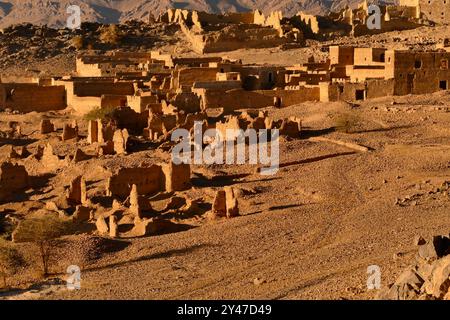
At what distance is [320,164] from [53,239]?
6.68 metres

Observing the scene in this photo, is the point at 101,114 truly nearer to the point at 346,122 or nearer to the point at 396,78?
the point at 346,122

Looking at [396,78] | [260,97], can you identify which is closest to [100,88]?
[260,97]

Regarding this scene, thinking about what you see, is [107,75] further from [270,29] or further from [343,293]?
[343,293]

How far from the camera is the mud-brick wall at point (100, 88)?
32469 mm

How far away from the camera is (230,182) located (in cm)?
2112

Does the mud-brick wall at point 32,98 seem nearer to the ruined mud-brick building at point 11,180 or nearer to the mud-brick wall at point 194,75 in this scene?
the mud-brick wall at point 194,75

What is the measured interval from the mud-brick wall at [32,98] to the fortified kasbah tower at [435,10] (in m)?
22.3

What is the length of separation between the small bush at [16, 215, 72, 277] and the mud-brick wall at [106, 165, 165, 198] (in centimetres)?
300

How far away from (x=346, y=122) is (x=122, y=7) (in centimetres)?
9148

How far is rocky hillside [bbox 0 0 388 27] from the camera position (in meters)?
102

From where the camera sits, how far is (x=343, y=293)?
1255 centimetres

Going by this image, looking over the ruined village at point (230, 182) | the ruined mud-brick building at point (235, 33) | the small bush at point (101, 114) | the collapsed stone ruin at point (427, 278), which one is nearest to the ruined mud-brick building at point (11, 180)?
the ruined village at point (230, 182)
